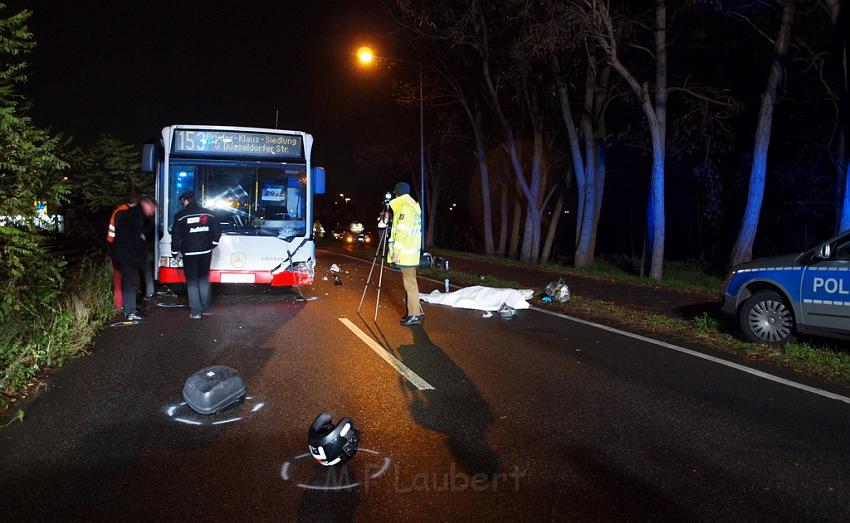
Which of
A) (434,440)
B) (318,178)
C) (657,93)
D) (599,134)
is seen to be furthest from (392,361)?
(599,134)

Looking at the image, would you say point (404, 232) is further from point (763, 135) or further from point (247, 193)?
point (763, 135)

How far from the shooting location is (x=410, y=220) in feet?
29.7

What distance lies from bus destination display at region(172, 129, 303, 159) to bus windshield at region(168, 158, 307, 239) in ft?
0.62

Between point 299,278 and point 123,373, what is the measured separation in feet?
16.1

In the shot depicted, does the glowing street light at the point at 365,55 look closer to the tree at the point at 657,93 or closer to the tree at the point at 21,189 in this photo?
the tree at the point at 657,93

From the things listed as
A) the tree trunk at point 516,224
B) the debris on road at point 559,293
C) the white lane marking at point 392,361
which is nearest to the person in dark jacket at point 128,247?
the white lane marking at point 392,361

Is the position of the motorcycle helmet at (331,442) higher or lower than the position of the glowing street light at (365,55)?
lower

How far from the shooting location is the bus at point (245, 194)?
35.4ft

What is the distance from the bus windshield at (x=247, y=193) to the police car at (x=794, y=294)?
23.3 ft

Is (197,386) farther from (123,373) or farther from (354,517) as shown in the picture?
(354,517)

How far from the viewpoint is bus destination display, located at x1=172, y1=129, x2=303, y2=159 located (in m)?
10.9

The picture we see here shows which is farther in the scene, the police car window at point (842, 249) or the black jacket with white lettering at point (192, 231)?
the black jacket with white lettering at point (192, 231)

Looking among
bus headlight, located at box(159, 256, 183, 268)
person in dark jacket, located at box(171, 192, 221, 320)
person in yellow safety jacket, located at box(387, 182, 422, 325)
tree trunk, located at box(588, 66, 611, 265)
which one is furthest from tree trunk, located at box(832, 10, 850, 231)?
bus headlight, located at box(159, 256, 183, 268)

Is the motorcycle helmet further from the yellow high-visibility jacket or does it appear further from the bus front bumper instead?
the bus front bumper
